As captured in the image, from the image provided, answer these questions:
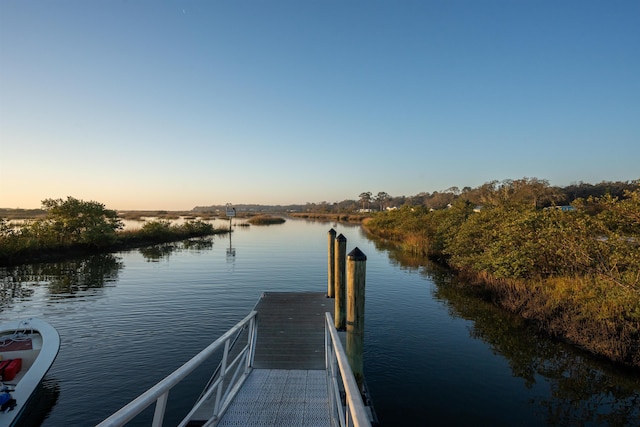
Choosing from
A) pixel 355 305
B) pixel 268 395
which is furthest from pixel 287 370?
pixel 355 305

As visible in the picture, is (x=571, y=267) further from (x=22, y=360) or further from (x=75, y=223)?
(x=75, y=223)

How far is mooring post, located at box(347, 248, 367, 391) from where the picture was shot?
22.7 feet

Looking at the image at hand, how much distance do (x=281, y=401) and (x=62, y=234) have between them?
34543 mm

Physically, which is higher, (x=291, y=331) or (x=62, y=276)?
(x=291, y=331)

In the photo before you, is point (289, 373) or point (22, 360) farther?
point (22, 360)

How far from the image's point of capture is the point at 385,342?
12000 millimetres

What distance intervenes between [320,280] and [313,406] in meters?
15.9

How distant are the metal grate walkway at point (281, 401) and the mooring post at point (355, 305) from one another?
79cm

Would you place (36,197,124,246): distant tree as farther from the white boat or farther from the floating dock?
the floating dock

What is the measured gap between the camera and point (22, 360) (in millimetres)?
8375

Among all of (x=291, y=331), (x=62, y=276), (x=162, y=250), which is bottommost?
(x=62, y=276)

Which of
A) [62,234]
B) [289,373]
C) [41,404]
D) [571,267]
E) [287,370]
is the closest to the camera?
[289,373]

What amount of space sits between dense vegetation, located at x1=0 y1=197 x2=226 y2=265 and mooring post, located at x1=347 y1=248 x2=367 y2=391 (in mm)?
30063

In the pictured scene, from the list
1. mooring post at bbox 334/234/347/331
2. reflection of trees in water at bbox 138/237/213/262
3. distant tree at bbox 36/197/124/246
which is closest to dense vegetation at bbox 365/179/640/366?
mooring post at bbox 334/234/347/331
